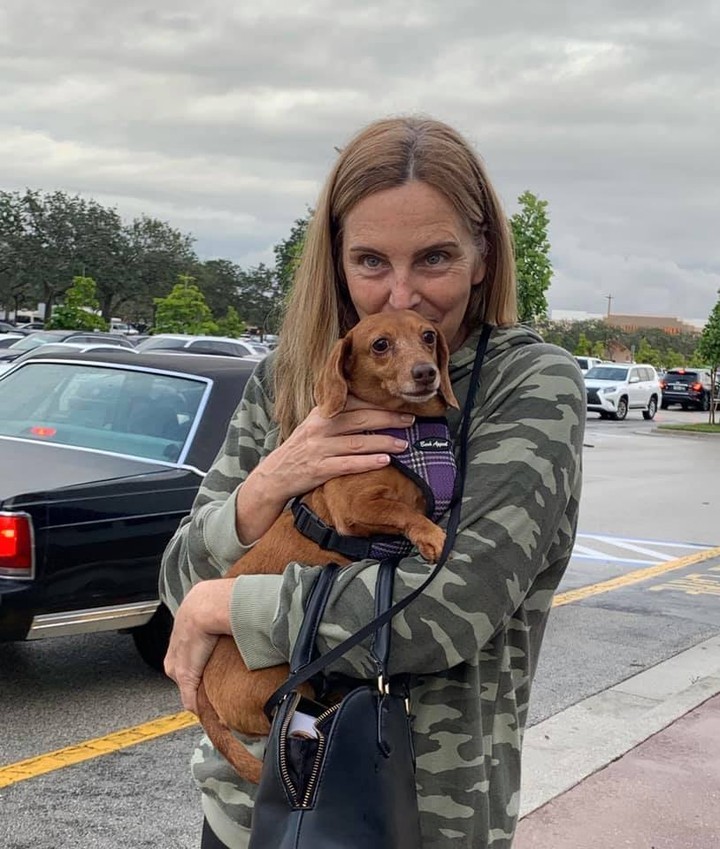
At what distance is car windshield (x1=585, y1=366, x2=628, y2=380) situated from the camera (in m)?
36.3

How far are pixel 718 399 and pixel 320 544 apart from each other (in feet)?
147

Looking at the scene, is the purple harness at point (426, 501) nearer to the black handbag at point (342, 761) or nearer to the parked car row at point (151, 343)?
the black handbag at point (342, 761)

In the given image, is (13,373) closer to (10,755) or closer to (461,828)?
(10,755)

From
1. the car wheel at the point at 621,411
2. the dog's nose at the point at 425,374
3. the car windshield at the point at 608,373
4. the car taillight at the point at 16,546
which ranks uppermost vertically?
the dog's nose at the point at 425,374

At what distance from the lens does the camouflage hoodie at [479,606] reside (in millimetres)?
1636

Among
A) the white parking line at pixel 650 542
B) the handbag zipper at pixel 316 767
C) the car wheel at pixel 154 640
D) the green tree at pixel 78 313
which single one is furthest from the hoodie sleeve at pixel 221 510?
the green tree at pixel 78 313

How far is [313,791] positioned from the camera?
1521 mm

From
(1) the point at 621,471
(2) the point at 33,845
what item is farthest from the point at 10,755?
(1) the point at 621,471

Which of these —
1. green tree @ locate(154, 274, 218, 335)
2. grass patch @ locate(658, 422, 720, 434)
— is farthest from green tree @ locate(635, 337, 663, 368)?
grass patch @ locate(658, 422, 720, 434)

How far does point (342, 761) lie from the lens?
1.52 meters

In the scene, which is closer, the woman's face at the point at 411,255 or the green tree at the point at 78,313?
the woman's face at the point at 411,255

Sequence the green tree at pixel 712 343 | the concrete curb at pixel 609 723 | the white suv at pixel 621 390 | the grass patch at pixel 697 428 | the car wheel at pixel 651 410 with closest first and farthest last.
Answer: the concrete curb at pixel 609 723, the grass patch at pixel 697 428, the green tree at pixel 712 343, the white suv at pixel 621 390, the car wheel at pixel 651 410

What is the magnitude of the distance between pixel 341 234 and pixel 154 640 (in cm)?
432

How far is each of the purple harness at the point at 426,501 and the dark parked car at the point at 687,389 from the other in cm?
4380
